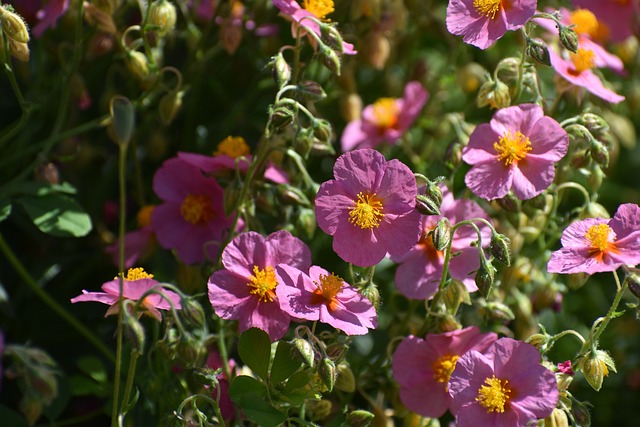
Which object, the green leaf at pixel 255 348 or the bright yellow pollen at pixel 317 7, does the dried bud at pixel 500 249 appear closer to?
the green leaf at pixel 255 348

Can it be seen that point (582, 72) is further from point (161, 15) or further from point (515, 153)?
point (161, 15)

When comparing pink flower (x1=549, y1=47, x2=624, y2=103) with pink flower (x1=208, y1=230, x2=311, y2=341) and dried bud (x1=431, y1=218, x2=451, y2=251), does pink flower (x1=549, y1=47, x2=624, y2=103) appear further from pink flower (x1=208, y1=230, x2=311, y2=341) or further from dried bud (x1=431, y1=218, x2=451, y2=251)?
pink flower (x1=208, y1=230, x2=311, y2=341)

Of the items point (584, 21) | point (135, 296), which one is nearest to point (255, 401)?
point (135, 296)

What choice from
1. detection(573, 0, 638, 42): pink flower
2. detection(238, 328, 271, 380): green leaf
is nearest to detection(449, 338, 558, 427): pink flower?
detection(238, 328, 271, 380): green leaf

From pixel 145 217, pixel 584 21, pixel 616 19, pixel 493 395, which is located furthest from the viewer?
pixel 616 19

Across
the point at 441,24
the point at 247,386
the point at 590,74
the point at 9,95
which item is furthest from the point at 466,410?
the point at 9,95

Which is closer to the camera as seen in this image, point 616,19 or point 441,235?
point 441,235
